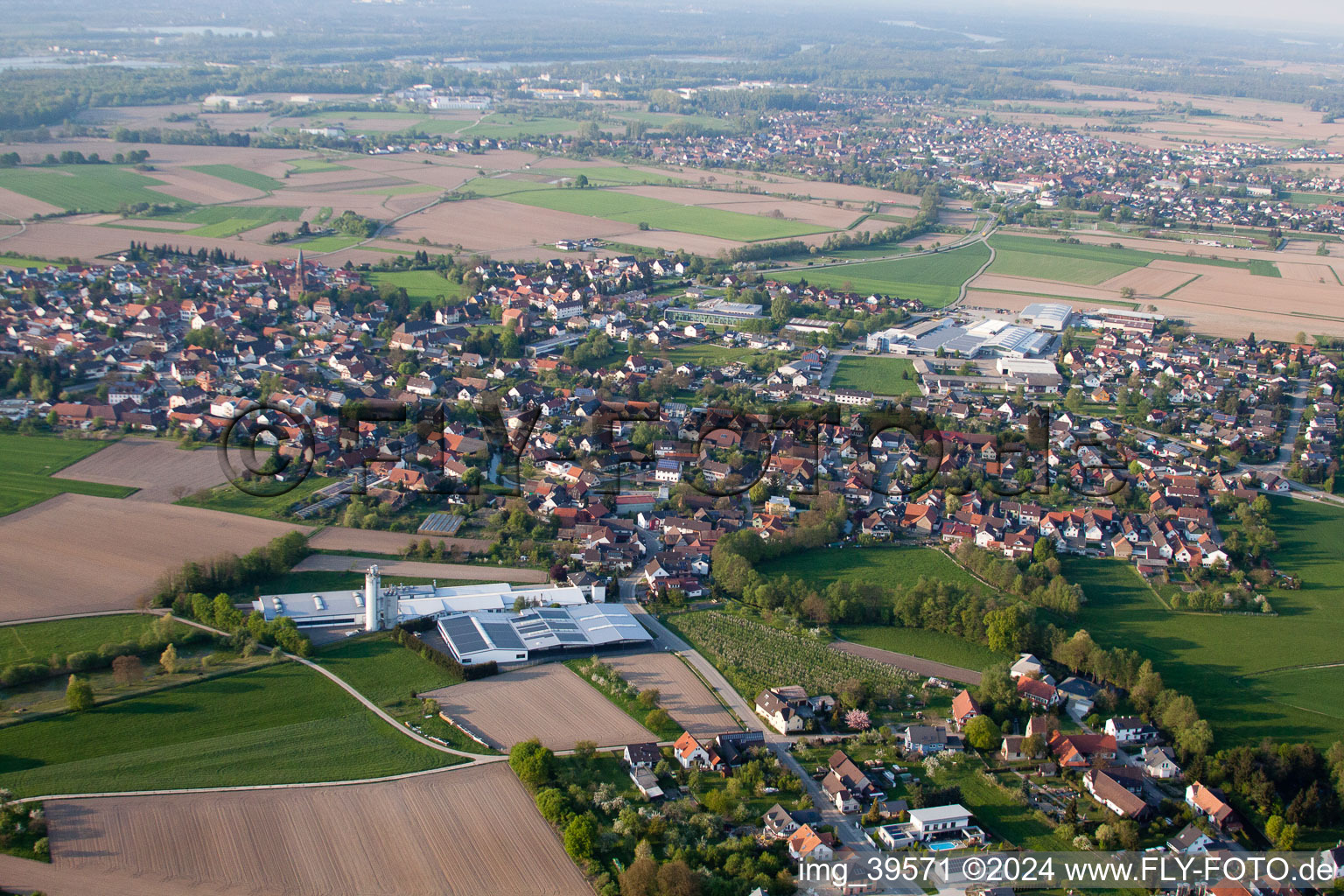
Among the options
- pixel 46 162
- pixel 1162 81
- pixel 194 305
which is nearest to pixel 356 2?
pixel 1162 81

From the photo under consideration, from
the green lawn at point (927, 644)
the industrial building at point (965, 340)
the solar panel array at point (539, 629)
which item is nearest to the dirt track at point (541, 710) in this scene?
the solar panel array at point (539, 629)

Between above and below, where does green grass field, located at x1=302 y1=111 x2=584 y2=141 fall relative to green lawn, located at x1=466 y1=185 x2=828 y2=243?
above

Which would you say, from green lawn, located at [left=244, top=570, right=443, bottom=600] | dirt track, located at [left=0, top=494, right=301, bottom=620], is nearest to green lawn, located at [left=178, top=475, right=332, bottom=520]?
dirt track, located at [left=0, top=494, right=301, bottom=620]

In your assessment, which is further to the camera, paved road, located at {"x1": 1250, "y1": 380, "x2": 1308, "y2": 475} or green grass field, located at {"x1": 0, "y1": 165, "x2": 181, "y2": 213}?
green grass field, located at {"x1": 0, "y1": 165, "x2": 181, "y2": 213}

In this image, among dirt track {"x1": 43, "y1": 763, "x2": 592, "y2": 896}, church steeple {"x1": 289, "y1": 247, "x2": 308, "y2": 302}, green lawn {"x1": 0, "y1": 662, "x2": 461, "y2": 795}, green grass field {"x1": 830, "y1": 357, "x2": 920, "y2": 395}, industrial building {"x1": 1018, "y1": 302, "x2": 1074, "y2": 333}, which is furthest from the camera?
industrial building {"x1": 1018, "y1": 302, "x2": 1074, "y2": 333}

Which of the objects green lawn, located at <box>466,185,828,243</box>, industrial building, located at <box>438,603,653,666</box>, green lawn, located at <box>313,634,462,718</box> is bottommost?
green lawn, located at <box>313,634,462,718</box>

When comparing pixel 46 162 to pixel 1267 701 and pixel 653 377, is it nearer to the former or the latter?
pixel 653 377

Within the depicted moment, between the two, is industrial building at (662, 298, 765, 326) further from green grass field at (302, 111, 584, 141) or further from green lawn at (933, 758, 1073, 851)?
green grass field at (302, 111, 584, 141)
